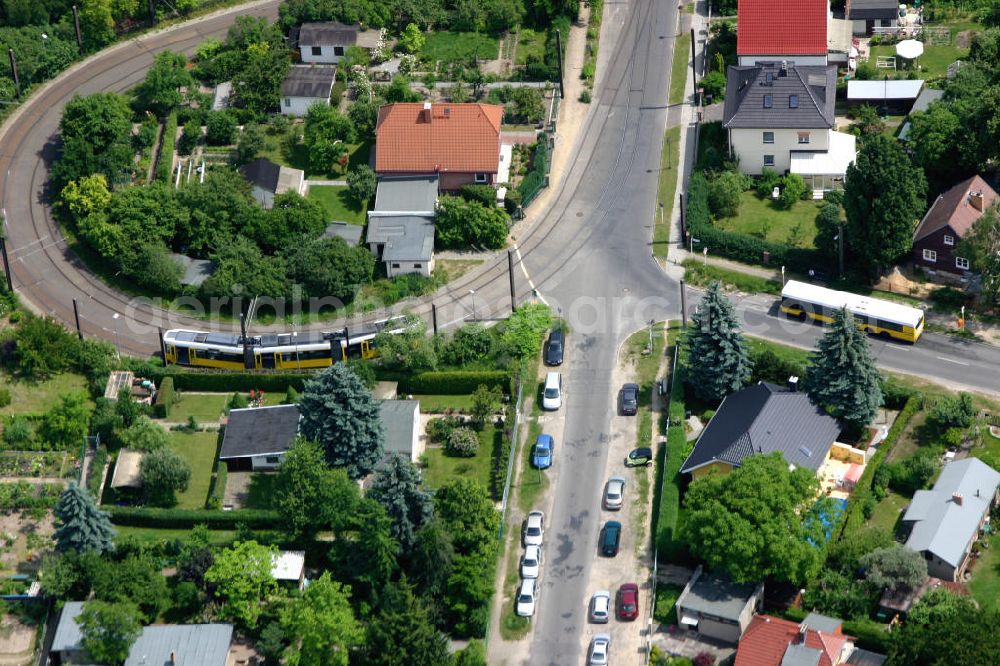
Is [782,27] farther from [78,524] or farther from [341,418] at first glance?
[78,524]

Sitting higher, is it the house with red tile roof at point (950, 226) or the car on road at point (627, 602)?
the house with red tile roof at point (950, 226)

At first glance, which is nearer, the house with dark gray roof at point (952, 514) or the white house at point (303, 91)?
the house with dark gray roof at point (952, 514)

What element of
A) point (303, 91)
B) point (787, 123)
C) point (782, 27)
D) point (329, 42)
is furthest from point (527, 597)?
point (329, 42)

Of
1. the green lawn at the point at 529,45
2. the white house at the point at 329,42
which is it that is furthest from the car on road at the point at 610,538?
the white house at the point at 329,42

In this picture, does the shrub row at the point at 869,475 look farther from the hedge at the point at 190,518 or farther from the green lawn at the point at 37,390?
the green lawn at the point at 37,390

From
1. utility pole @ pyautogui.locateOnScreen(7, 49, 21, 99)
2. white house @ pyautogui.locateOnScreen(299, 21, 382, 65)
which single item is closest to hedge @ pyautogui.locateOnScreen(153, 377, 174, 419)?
white house @ pyautogui.locateOnScreen(299, 21, 382, 65)

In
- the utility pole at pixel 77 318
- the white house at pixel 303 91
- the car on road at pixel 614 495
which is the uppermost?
the white house at pixel 303 91
